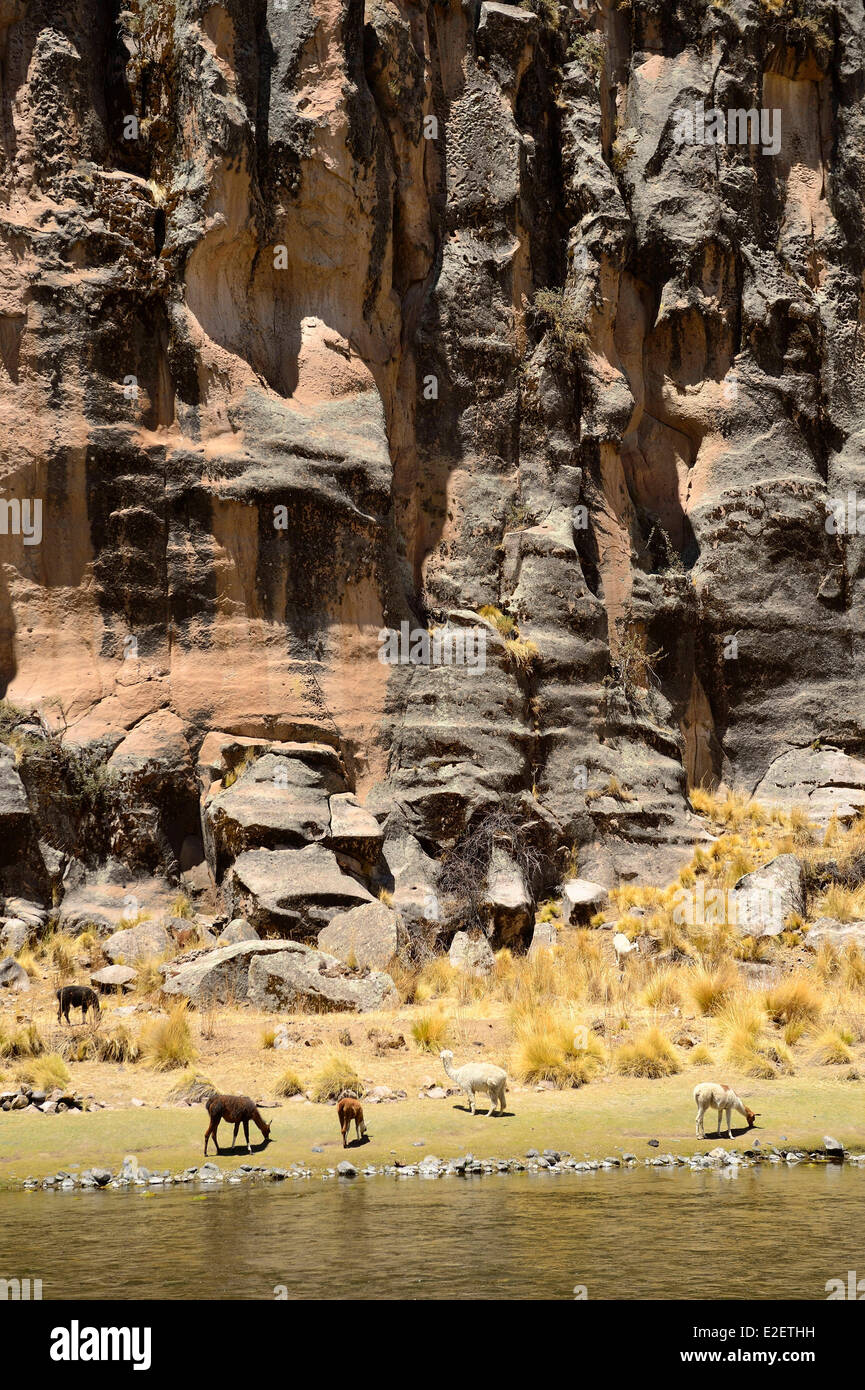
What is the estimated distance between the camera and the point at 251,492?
22.6m

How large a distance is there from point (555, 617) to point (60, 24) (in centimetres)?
1241

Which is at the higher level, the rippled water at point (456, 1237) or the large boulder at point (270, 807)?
the large boulder at point (270, 807)

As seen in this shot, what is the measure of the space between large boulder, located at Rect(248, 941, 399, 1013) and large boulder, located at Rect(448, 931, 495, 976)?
1.95 meters

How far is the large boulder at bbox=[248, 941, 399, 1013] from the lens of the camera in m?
17.0

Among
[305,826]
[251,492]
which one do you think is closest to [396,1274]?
[305,826]

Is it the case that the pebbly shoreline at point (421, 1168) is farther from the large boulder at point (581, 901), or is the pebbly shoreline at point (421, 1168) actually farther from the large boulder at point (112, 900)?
the large boulder at point (581, 901)

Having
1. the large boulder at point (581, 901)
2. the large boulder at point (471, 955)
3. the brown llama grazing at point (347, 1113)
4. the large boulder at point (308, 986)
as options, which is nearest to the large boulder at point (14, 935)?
the large boulder at point (308, 986)

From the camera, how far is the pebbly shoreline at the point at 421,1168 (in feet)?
36.7

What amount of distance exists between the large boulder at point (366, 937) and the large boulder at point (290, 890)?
0.33 m

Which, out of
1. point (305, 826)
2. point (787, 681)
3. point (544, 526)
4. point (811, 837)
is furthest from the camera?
point (787, 681)

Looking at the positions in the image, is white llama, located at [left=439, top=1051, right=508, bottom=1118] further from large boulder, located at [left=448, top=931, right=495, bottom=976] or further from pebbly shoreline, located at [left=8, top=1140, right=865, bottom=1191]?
large boulder, located at [left=448, top=931, right=495, bottom=976]

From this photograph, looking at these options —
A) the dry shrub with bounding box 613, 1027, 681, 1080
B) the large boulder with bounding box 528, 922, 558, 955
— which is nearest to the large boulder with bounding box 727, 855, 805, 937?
the large boulder with bounding box 528, 922, 558, 955

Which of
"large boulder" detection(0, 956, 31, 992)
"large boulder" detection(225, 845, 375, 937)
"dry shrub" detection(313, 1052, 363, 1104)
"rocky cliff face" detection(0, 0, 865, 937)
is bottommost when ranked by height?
"dry shrub" detection(313, 1052, 363, 1104)

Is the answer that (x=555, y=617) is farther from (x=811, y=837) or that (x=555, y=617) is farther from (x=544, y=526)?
(x=811, y=837)
